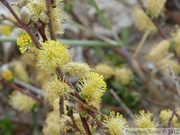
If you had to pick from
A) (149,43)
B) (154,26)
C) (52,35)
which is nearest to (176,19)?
(149,43)

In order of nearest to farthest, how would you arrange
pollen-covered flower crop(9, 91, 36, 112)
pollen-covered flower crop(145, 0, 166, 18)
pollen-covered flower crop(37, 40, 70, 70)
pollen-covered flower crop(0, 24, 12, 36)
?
pollen-covered flower crop(37, 40, 70, 70) < pollen-covered flower crop(145, 0, 166, 18) < pollen-covered flower crop(9, 91, 36, 112) < pollen-covered flower crop(0, 24, 12, 36)

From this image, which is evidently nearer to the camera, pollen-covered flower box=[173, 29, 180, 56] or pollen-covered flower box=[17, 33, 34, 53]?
pollen-covered flower box=[17, 33, 34, 53]

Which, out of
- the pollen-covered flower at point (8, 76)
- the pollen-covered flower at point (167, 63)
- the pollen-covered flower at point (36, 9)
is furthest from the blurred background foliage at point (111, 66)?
the pollen-covered flower at point (36, 9)

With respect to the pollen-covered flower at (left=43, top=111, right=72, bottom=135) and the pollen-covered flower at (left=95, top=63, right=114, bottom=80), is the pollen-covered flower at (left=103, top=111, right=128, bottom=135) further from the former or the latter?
→ the pollen-covered flower at (left=95, top=63, right=114, bottom=80)

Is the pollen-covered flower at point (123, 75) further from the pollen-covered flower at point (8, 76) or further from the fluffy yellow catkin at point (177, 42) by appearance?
the pollen-covered flower at point (8, 76)

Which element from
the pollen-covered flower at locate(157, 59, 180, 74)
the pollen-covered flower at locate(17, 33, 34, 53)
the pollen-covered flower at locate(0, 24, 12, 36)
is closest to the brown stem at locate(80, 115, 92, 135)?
the pollen-covered flower at locate(17, 33, 34, 53)

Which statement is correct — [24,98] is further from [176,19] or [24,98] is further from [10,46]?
[176,19]
